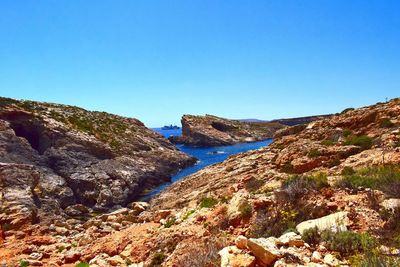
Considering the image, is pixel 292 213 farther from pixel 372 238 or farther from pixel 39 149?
pixel 39 149

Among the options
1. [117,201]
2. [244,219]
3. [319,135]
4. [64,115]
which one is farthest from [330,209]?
[64,115]

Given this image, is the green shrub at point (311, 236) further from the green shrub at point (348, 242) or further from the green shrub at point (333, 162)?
the green shrub at point (333, 162)

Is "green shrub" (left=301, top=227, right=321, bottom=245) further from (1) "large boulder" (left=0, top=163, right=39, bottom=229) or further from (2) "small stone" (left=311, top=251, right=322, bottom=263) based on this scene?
(1) "large boulder" (left=0, top=163, right=39, bottom=229)

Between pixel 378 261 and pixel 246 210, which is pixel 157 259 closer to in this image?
pixel 246 210

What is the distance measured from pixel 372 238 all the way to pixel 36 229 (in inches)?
784

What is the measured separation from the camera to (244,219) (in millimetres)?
12742

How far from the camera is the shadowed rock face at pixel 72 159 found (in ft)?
107

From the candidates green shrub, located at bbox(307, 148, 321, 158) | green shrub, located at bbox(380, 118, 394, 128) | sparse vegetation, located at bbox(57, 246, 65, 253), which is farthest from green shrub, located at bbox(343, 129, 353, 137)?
sparse vegetation, located at bbox(57, 246, 65, 253)

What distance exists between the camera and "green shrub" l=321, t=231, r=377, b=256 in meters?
7.32

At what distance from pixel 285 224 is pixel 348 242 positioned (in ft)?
8.81

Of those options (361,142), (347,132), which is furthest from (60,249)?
(347,132)

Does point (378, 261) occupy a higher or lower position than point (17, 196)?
higher

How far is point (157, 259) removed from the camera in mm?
12336

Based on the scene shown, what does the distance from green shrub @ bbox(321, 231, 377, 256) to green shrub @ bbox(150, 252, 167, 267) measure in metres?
6.43
